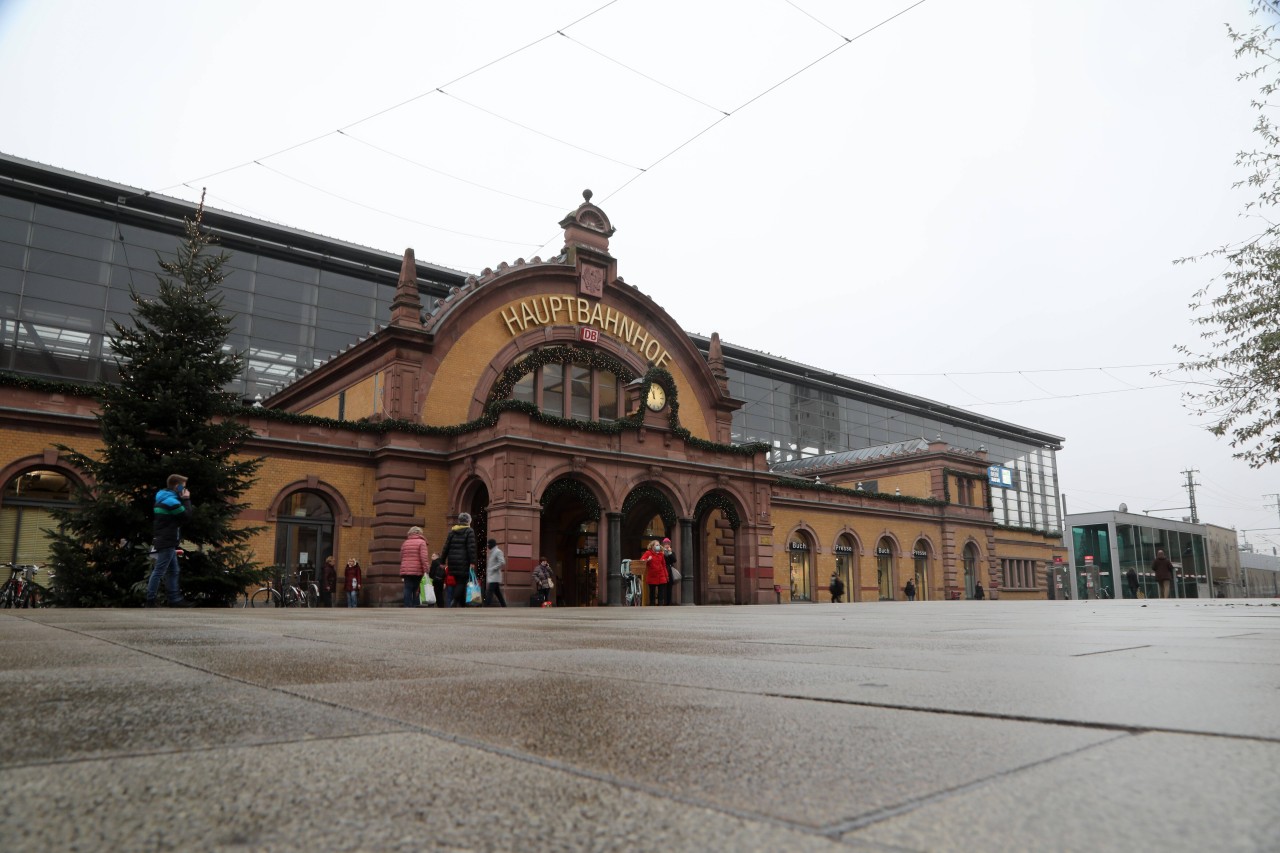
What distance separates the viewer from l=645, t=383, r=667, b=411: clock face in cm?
2686

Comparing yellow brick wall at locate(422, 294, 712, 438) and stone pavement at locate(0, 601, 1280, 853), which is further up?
yellow brick wall at locate(422, 294, 712, 438)

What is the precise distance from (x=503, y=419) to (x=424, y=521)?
4.41 metres

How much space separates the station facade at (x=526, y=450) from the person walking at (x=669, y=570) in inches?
13.5

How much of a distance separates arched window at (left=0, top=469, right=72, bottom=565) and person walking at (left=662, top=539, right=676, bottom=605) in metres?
15.5

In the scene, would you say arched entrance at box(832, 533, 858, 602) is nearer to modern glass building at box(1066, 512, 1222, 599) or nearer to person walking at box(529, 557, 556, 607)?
person walking at box(529, 557, 556, 607)

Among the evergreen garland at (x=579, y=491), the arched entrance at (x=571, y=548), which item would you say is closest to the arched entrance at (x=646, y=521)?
the evergreen garland at (x=579, y=491)

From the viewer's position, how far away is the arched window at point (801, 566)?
3478cm

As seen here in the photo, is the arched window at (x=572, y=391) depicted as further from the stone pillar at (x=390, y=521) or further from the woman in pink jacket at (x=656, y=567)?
the woman in pink jacket at (x=656, y=567)

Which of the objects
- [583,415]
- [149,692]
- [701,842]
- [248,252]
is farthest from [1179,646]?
[248,252]

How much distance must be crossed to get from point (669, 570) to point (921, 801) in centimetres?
2442

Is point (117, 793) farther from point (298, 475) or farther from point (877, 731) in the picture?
point (298, 475)

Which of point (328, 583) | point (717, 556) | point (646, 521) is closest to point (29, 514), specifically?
point (328, 583)

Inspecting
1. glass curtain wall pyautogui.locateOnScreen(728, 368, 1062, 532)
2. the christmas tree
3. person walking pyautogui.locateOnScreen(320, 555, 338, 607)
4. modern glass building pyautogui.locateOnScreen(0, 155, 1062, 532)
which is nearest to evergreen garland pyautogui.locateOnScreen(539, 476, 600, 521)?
person walking pyautogui.locateOnScreen(320, 555, 338, 607)

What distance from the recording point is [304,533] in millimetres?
24109
